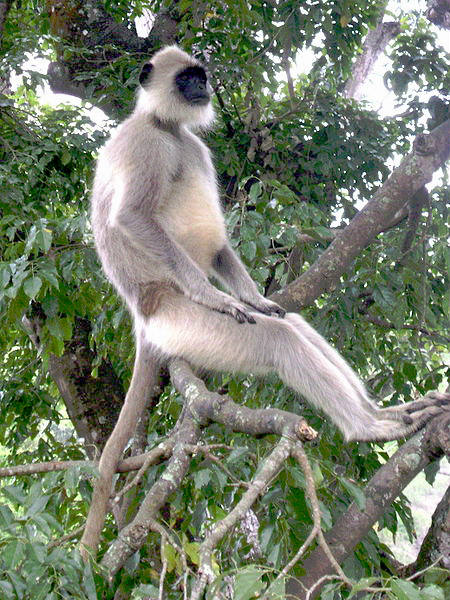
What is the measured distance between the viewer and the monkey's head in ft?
11.1

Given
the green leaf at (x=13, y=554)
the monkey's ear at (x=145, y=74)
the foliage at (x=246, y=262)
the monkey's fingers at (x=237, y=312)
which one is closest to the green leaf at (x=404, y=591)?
the foliage at (x=246, y=262)

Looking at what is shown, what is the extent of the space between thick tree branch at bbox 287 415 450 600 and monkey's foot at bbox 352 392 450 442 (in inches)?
11.8

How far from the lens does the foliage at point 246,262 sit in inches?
80.1

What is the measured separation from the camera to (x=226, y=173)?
517cm

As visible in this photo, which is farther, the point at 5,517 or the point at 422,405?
the point at 422,405

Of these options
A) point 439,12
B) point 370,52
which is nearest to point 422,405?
point 439,12

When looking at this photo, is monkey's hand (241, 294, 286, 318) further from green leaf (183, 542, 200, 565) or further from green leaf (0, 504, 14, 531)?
green leaf (0, 504, 14, 531)

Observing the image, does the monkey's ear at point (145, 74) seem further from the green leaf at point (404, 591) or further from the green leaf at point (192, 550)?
the green leaf at point (404, 591)

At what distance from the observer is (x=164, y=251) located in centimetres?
297

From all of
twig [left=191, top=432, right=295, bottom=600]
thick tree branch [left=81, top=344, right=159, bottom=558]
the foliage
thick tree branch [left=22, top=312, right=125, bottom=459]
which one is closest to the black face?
the foliage

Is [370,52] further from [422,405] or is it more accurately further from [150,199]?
[422,405]

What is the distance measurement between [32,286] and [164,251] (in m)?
0.67

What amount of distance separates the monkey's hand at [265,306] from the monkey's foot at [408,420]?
670mm

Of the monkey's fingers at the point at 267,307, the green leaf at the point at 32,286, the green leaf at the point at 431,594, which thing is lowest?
the green leaf at the point at 431,594
